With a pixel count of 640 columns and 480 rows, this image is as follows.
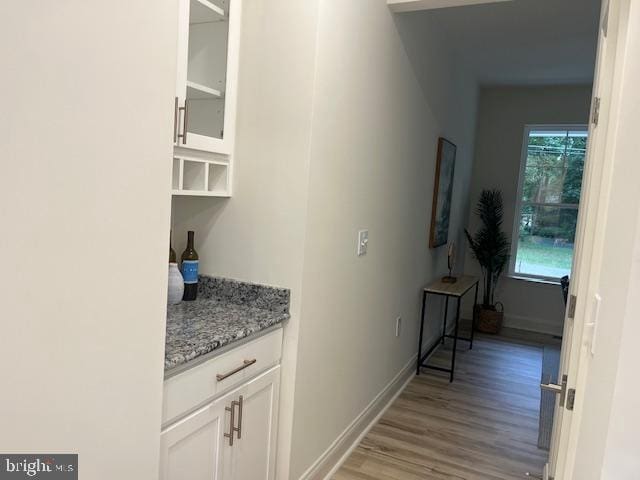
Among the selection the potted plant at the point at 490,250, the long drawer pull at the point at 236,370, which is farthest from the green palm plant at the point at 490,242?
the long drawer pull at the point at 236,370

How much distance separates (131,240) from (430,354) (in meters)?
3.59

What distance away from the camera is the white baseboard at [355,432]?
2299 mm

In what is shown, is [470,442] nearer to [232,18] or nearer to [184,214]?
[184,214]

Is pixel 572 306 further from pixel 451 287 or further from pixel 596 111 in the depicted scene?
pixel 451 287

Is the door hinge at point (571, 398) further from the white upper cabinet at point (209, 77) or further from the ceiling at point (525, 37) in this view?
the ceiling at point (525, 37)

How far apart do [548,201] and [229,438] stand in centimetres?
480

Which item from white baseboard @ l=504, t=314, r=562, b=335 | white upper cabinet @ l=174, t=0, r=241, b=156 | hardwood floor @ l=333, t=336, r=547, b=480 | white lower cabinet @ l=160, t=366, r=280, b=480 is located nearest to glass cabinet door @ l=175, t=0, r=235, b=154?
white upper cabinet @ l=174, t=0, r=241, b=156

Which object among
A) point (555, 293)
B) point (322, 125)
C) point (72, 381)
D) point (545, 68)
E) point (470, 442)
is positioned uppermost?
point (545, 68)

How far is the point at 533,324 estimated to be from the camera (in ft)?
17.7

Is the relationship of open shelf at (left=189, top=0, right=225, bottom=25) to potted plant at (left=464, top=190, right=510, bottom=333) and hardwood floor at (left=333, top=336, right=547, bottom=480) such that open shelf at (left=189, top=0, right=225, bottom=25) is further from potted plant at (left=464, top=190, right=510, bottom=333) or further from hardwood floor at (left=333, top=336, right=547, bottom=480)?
potted plant at (left=464, top=190, right=510, bottom=333)

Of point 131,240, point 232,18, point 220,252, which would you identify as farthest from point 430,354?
point 131,240

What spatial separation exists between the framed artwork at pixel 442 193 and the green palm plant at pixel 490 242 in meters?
1.00

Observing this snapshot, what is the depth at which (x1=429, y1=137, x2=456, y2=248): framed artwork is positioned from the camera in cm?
386

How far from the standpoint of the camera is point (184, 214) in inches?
83.0
